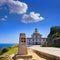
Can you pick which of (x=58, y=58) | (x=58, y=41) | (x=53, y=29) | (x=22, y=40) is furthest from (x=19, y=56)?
(x=53, y=29)

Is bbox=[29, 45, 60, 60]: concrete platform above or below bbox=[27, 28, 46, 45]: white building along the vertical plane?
below

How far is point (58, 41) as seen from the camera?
1422 inches

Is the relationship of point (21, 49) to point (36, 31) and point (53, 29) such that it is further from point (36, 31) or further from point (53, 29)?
point (36, 31)

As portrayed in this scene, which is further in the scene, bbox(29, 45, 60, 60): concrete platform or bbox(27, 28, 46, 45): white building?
bbox(27, 28, 46, 45): white building

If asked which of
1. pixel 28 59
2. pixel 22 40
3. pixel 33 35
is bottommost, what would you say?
pixel 28 59

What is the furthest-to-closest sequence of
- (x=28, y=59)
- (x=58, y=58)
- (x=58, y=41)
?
(x=58, y=41) < (x=28, y=59) < (x=58, y=58)

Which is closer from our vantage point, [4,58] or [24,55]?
[24,55]

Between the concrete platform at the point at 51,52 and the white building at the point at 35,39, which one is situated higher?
the white building at the point at 35,39

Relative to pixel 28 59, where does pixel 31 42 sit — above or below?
above

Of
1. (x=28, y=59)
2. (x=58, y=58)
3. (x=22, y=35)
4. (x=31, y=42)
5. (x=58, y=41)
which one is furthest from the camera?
(x=31, y=42)

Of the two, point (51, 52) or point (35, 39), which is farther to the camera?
point (35, 39)

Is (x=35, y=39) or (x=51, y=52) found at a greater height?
(x=35, y=39)

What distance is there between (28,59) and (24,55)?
0.52 meters

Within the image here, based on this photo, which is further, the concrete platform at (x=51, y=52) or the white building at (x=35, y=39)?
the white building at (x=35, y=39)
